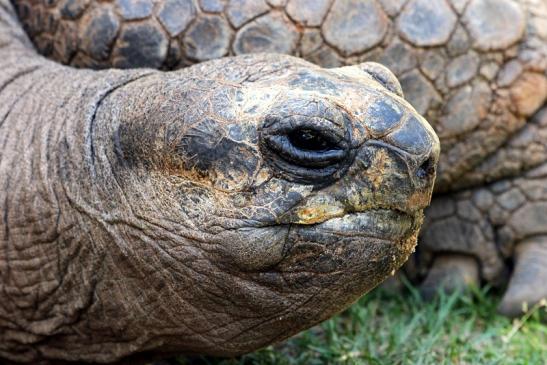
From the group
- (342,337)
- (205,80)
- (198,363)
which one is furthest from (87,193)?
(342,337)

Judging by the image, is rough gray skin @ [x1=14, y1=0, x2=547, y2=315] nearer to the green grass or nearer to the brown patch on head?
the brown patch on head

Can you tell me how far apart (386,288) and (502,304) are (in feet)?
1.75

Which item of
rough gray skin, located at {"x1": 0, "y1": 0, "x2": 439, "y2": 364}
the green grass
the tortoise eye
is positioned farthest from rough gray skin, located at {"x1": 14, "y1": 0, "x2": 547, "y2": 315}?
the tortoise eye

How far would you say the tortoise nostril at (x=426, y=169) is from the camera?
267 cm

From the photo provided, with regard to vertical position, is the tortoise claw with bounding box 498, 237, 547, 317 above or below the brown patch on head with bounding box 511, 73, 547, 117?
below

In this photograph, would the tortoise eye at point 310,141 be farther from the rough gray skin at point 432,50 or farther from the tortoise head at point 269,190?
the rough gray skin at point 432,50

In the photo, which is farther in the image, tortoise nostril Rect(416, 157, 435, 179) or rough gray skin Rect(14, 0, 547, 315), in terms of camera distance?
rough gray skin Rect(14, 0, 547, 315)

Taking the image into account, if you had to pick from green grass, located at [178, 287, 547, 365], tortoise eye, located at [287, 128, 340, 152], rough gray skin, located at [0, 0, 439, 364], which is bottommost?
green grass, located at [178, 287, 547, 365]

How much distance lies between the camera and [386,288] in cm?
448

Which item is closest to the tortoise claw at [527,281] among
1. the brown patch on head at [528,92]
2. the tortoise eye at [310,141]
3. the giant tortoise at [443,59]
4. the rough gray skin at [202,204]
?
the giant tortoise at [443,59]

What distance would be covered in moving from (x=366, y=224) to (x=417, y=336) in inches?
54.6

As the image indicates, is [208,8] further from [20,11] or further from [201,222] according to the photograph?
[201,222]

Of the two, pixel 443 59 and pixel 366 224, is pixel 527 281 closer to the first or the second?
pixel 443 59

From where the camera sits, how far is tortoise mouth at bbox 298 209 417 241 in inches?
104
